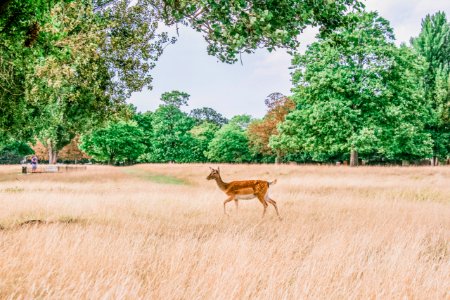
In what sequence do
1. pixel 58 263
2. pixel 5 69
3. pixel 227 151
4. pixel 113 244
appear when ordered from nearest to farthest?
1. pixel 58 263
2. pixel 113 244
3. pixel 5 69
4. pixel 227 151

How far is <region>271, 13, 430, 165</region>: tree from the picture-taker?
32.1m

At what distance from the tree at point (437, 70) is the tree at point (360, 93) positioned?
1866 centimetres

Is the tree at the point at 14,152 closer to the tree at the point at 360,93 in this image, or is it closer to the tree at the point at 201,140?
the tree at the point at 201,140

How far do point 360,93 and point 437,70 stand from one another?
2463cm

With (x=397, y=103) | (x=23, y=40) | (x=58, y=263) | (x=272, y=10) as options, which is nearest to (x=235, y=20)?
(x=272, y=10)

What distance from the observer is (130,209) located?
1216 centimetres

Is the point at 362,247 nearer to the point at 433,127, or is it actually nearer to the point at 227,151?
the point at 433,127

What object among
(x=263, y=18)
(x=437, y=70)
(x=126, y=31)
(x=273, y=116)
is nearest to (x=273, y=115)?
(x=273, y=116)

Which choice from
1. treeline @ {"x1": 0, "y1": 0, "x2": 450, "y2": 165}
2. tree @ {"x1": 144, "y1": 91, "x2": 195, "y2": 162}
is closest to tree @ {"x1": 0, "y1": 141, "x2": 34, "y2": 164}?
treeline @ {"x1": 0, "y1": 0, "x2": 450, "y2": 165}

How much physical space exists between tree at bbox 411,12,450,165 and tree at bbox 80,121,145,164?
48.3 meters

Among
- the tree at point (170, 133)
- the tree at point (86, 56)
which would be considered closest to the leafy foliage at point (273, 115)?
the tree at point (170, 133)

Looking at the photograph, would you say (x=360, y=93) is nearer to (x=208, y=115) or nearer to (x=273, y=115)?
(x=273, y=115)

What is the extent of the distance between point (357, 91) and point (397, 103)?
13.0ft

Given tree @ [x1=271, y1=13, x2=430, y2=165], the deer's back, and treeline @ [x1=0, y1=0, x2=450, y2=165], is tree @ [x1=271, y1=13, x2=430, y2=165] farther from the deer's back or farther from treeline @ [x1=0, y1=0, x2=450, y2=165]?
the deer's back
